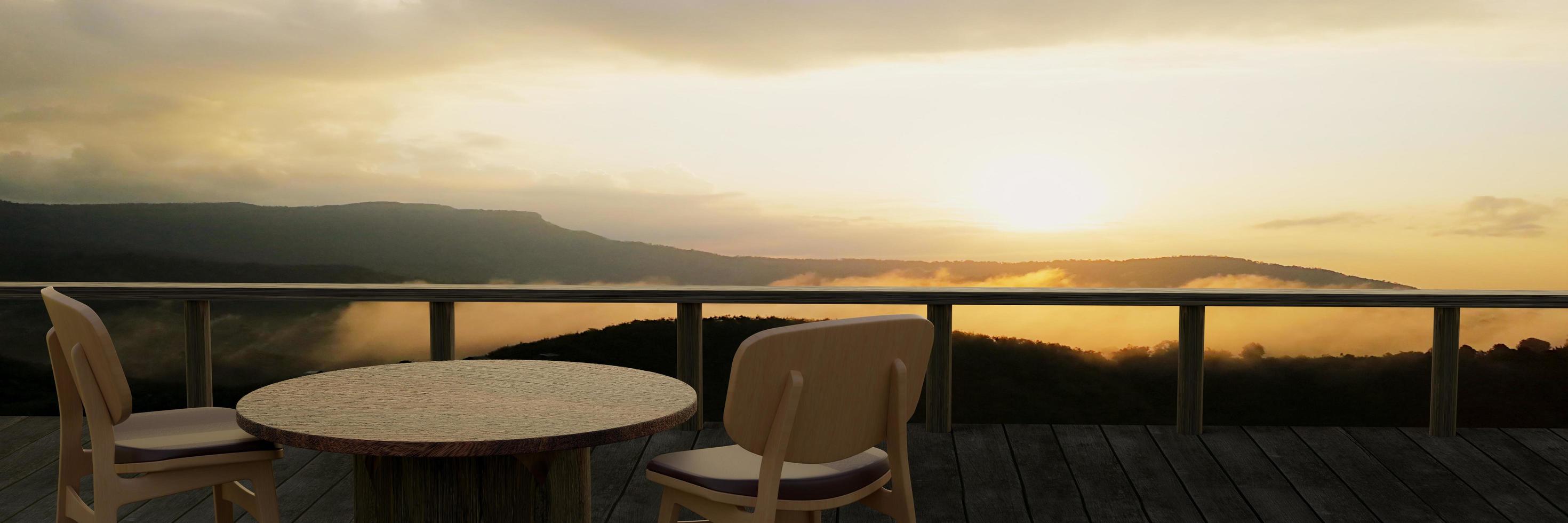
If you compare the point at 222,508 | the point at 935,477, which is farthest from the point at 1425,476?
the point at 222,508

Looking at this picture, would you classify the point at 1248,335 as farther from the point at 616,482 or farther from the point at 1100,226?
the point at 616,482

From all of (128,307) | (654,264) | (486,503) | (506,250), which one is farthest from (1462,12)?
(128,307)

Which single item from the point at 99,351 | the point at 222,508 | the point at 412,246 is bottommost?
the point at 222,508

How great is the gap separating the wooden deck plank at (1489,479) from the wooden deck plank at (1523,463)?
0.9 inches

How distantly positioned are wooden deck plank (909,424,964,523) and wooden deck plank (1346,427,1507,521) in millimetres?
1416

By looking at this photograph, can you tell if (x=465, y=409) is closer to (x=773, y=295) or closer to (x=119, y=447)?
(x=119, y=447)

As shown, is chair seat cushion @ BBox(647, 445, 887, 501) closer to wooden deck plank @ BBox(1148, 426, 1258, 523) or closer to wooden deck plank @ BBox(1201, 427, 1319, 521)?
wooden deck plank @ BBox(1148, 426, 1258, 523)

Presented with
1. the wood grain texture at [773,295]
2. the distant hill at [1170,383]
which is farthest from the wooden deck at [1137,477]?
the distant hill at [1170,383]

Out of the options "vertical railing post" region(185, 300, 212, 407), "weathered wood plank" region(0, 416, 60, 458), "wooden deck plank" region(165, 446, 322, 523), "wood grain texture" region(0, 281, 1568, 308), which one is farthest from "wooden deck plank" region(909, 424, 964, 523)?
"weathered wood plank" region(0, 416, 60, 458)

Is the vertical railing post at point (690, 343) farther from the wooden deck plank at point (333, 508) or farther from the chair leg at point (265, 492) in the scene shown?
→ the chair leg at point (265, 492)

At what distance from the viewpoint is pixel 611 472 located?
3.24 m

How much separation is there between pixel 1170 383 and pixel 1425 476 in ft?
30.0

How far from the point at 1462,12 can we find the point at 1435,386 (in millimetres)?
3177

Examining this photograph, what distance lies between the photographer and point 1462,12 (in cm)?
565
